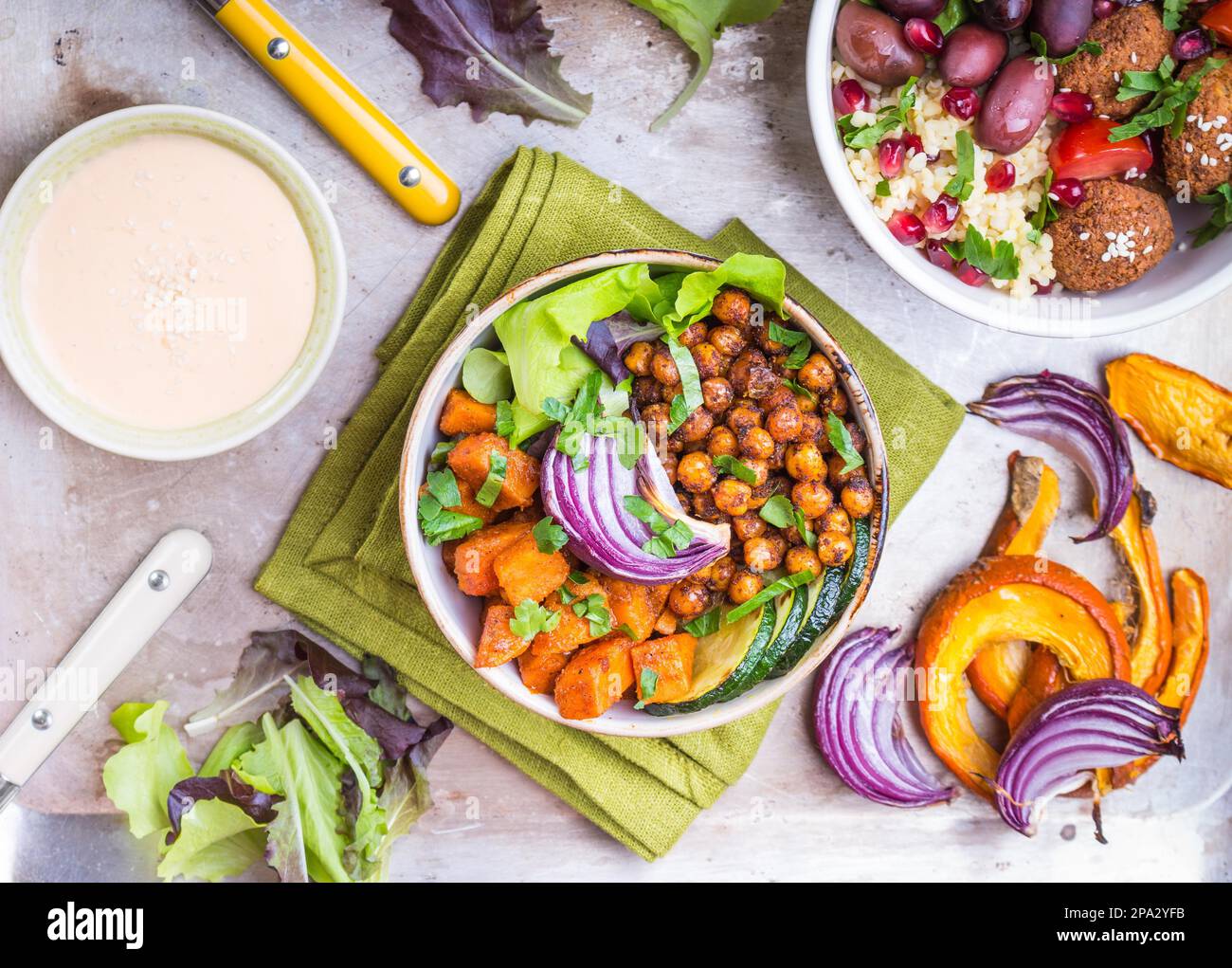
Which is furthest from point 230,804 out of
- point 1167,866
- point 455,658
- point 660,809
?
point 1167,866

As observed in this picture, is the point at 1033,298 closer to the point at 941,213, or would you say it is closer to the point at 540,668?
the point at 941,213

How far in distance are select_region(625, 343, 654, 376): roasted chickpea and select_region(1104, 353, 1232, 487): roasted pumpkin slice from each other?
1.01 meters

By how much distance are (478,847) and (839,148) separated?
4.78ft

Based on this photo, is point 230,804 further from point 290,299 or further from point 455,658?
point 290,299

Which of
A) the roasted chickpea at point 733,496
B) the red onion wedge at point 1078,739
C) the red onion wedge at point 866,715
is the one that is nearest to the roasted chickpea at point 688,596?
the roasted chickpea at point 733,496

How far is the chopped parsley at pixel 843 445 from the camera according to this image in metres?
1.47

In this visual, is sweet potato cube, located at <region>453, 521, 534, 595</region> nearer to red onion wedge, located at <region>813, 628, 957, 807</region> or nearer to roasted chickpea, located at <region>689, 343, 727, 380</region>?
roasted chickpea, located at <region>689, 343, 727, 380</region>

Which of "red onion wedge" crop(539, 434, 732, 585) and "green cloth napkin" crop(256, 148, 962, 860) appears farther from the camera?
"green cloth napkin" crop(256, 148, 962, 860)

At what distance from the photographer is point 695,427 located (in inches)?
57.1

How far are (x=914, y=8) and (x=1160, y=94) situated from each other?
1.40ft

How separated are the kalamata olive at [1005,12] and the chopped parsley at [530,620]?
1165 millimetres

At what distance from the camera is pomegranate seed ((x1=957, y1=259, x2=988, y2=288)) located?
163cm

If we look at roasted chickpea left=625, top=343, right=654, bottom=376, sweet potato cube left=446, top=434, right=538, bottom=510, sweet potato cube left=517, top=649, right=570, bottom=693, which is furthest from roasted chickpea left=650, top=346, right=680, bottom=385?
sweet potato cube left=517, top=649, right=570, bottom=693

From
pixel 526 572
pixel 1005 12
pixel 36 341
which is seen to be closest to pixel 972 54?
pixel 1005 12
